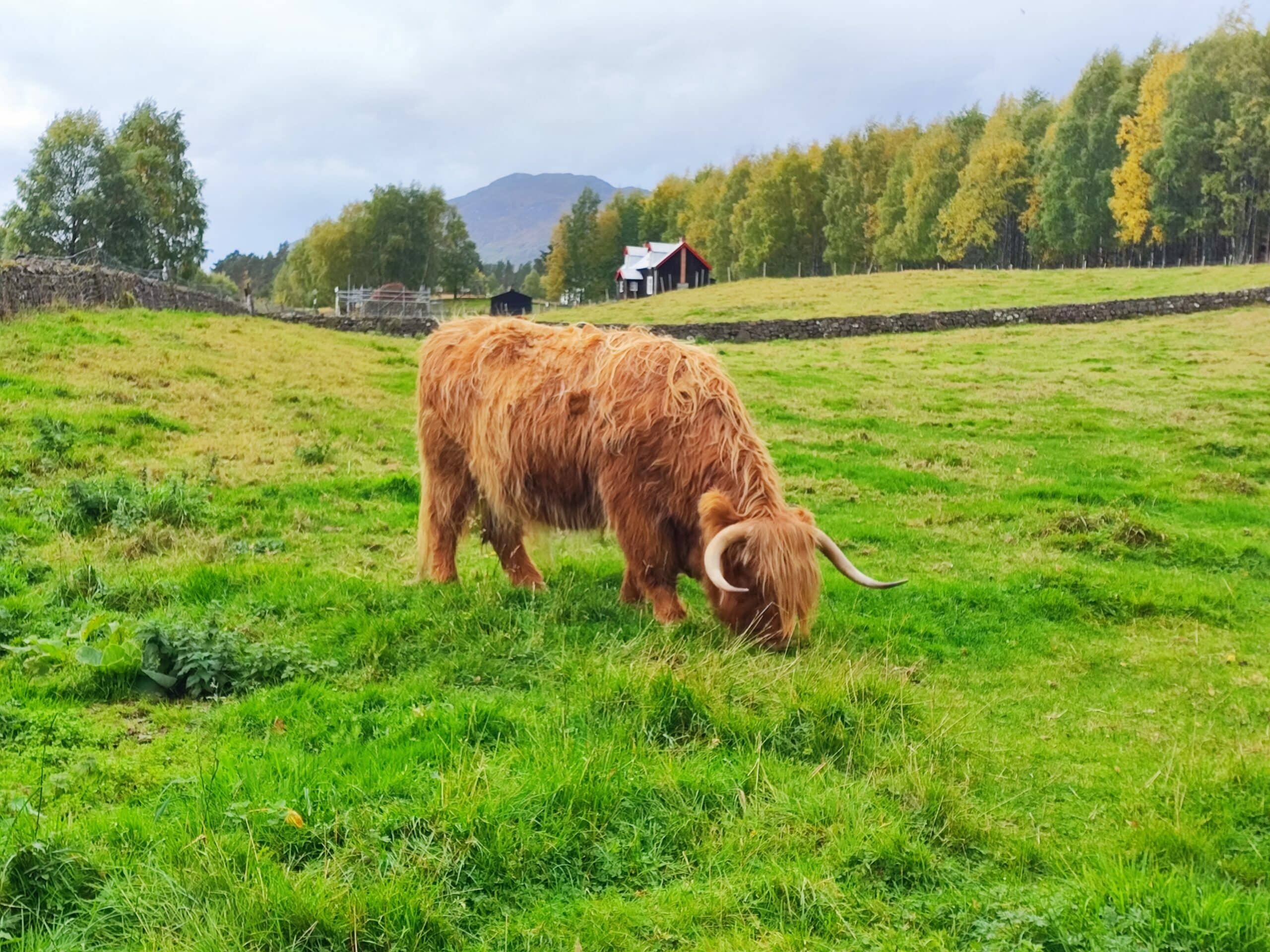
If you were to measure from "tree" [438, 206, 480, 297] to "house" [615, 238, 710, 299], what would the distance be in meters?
14.2

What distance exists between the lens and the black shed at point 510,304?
6688 cm

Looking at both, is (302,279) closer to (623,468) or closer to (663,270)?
(663,270)

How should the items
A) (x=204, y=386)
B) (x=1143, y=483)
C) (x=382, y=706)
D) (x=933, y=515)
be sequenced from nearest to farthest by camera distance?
(x=382, y=706) < (x=933, y=515) < (x=1143, y=483) < (x=204, y=386)

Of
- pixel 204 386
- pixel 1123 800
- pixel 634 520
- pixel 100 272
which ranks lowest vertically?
pixel 1123 800

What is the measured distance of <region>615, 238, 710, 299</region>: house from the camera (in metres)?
83.9

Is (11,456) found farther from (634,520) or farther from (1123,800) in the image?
(1123,800)

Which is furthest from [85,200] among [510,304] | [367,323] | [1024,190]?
[1024,190]

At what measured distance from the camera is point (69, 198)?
5006cm

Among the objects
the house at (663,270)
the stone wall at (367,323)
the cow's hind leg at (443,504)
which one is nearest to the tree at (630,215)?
the house at (663,270)

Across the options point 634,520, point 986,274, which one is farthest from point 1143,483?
point 986,274

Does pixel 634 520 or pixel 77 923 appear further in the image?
pixel 634 520

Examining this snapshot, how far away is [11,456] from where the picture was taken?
933 centimetres

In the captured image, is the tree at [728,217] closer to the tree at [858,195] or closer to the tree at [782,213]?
the tree at [782,213]

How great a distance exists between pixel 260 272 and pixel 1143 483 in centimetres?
18414
